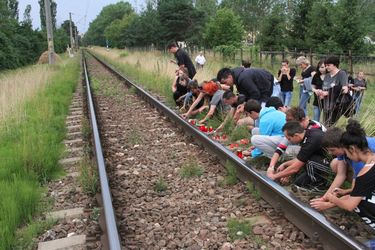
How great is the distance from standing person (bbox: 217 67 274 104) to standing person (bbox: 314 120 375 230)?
3934 mm

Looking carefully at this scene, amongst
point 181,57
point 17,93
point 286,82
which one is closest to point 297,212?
point 286,82

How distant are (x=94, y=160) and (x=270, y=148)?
7.64 ft

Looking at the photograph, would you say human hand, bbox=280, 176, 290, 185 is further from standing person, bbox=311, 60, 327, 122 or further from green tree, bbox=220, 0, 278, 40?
green tree, bbox=220, 0, 278, 40

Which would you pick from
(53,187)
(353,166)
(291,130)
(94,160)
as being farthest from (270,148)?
(53,187)

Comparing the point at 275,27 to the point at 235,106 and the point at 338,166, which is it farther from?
the point at 338,166

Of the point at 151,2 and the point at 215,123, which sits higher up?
the point at 151,2

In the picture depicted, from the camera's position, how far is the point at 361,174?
354 centimetres

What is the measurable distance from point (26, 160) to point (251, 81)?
3942mm

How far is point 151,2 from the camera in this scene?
2185 inches

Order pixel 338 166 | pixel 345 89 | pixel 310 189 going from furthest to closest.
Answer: pixel 345 89 < pixel 310 189 < pixel 338 166

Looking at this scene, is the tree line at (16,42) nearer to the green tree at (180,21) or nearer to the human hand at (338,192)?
the green tree at (180,21)

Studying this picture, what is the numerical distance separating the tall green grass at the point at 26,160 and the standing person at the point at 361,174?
9.60 ft

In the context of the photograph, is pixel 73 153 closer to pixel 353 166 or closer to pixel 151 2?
pixel 353 166

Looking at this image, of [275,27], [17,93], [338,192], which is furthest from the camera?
[275,27]
